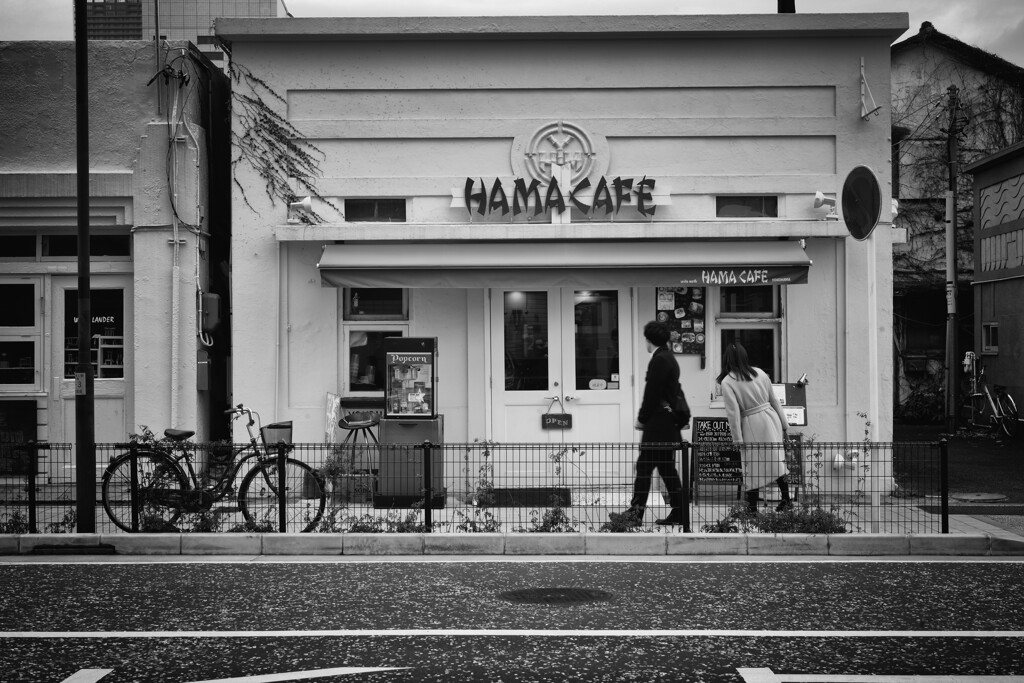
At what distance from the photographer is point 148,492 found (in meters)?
9.59

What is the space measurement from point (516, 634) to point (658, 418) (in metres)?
4.33

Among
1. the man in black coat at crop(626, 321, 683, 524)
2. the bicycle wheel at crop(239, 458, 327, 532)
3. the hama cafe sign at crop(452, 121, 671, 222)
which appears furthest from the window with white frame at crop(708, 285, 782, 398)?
the bicycle wheel at crop(239, 458, 327, 532)

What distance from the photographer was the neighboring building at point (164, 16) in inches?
580

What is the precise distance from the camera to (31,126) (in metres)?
12.8

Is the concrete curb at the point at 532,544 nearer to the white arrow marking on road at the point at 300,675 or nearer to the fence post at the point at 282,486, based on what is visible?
the fence post at the point at 282,486

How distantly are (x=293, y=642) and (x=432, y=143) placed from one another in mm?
8062

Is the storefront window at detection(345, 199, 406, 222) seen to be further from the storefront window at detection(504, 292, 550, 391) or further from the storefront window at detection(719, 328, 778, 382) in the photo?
the storefront window at detection(719, 328, 778, 382)

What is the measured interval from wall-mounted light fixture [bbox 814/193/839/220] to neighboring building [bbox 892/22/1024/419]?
1602cm

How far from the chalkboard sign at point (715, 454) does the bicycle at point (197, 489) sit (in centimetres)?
396

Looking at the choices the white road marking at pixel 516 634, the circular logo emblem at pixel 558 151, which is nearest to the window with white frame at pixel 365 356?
the circular logo emblem at pixel 558 151

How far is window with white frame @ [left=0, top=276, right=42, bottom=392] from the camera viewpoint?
1302 centimetres

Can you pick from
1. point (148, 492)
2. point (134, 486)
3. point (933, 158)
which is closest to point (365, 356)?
point (148, 492)

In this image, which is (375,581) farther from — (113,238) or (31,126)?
(31,126)

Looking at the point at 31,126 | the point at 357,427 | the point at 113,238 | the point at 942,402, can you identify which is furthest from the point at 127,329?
the point at 942,402
